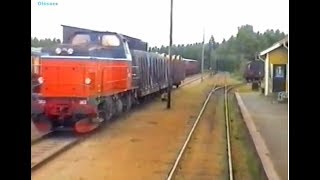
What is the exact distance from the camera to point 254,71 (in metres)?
2.86

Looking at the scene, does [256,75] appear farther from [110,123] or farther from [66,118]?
[66,118]

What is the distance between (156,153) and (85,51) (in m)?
1.12

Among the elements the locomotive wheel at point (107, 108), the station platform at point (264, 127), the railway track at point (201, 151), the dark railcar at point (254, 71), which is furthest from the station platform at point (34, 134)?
the station platform at point (264, 127)

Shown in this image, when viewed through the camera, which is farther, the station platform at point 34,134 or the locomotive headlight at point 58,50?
the locomotive headlight at point 58,50

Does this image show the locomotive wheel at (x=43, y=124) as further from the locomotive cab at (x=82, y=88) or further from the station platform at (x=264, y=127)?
the station platform at (x=264, y=127)

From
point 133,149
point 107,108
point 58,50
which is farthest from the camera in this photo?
point 107,108

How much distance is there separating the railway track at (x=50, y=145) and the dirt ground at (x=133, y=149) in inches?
2.4

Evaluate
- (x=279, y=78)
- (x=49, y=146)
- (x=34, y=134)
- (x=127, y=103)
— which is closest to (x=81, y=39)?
(x=34, y=134)

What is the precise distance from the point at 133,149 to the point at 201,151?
712 millimetres

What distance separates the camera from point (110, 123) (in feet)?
13.7

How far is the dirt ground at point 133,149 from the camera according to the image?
10.3 ft

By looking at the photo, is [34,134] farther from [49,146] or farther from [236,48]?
[236,48]

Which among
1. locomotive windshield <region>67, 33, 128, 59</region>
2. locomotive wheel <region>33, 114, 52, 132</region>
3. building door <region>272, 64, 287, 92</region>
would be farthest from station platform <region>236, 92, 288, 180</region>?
locomotive wheel <region>33, 114, 52, 132</region>
